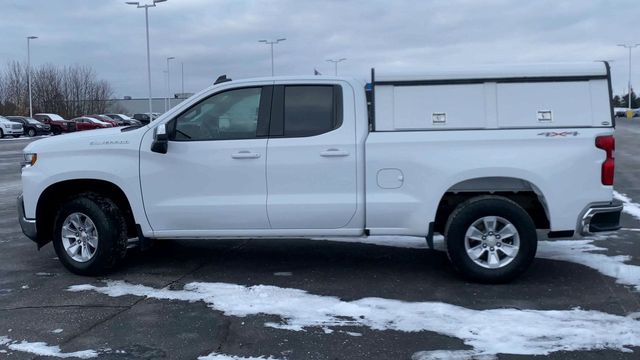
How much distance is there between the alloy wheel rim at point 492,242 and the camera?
623 centimetres

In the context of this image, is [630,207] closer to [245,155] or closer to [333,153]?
[333,153]

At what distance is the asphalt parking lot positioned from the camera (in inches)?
187

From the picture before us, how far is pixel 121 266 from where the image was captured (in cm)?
723

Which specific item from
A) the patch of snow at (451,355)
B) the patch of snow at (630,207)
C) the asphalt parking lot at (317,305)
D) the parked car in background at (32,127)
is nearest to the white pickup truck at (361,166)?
the asphalt parking lot at (317,305)

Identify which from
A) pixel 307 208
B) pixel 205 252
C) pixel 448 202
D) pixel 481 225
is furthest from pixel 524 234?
pixel 205 252

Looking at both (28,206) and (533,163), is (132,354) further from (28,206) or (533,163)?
(533,163)

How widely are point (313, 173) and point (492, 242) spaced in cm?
184

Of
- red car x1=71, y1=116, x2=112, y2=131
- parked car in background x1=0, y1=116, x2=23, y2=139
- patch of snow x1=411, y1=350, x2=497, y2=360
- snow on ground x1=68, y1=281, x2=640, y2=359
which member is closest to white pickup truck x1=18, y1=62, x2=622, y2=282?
snow on ground x1=68, y1=281, x2=640, y2=359

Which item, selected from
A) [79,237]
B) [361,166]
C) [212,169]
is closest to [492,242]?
[361,166]

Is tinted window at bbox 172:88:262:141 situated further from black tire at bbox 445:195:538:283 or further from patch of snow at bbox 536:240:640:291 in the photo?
patch of snow at bbox 536:240:640:291

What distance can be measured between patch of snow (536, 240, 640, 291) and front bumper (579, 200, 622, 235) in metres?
0.63

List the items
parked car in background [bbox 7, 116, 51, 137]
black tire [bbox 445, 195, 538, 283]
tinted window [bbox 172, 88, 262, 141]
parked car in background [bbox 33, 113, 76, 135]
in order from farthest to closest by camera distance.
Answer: parked car in background [bbox 33, 113, 76, 135] → parked car in background [bbox 7, 116, 51, 137] → tinted window [bbox 172, 88, 262, 141] → black tire [bbox 445, 195, 538, 283]

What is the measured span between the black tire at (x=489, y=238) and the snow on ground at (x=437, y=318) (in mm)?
747

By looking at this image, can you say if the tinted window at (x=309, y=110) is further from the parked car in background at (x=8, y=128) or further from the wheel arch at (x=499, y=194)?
the parked car in background at (x=8, y=128)
